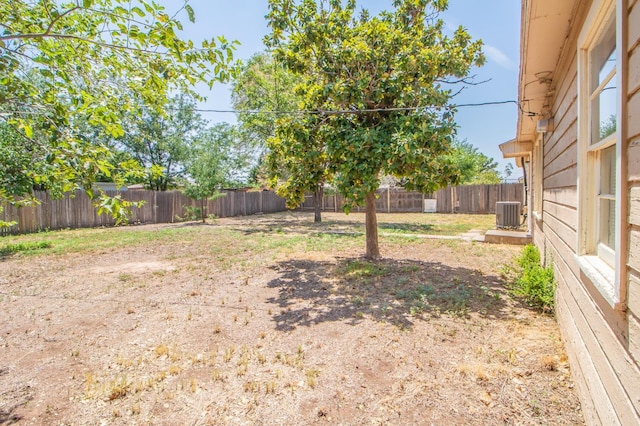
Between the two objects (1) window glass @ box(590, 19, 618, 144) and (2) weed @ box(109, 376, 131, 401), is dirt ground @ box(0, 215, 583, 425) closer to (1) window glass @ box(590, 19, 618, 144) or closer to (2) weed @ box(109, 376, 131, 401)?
(2) weed @ box(109, 376, 131, 401)

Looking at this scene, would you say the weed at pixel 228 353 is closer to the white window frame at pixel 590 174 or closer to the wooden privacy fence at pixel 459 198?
the white window frame at pixel 590 174

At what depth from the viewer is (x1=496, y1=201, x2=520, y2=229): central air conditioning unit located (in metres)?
9.63

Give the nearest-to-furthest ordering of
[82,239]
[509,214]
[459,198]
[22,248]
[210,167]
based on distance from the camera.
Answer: [22,248] < [509,214] < [82,239] < [210,167] < [459,198]

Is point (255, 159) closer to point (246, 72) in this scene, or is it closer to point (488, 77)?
point (246, 72)

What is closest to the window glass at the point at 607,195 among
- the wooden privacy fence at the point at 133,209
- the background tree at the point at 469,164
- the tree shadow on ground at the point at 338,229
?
the tree shadow on ground at the point at 338,229

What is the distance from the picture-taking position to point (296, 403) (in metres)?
2.32

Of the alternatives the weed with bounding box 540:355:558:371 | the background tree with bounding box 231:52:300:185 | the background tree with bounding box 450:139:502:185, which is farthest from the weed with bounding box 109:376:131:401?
the background tree with bounding box 450:139:502:185

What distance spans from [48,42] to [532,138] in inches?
324

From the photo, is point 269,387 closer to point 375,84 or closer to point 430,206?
point 375,84

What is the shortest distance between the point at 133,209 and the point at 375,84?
1306 cm

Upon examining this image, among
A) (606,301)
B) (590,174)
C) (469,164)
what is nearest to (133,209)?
(590,174)

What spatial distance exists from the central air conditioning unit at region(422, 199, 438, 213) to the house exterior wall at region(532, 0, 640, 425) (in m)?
16.8

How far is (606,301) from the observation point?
1608 mm

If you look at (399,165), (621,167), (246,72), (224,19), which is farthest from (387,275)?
(246,72)
